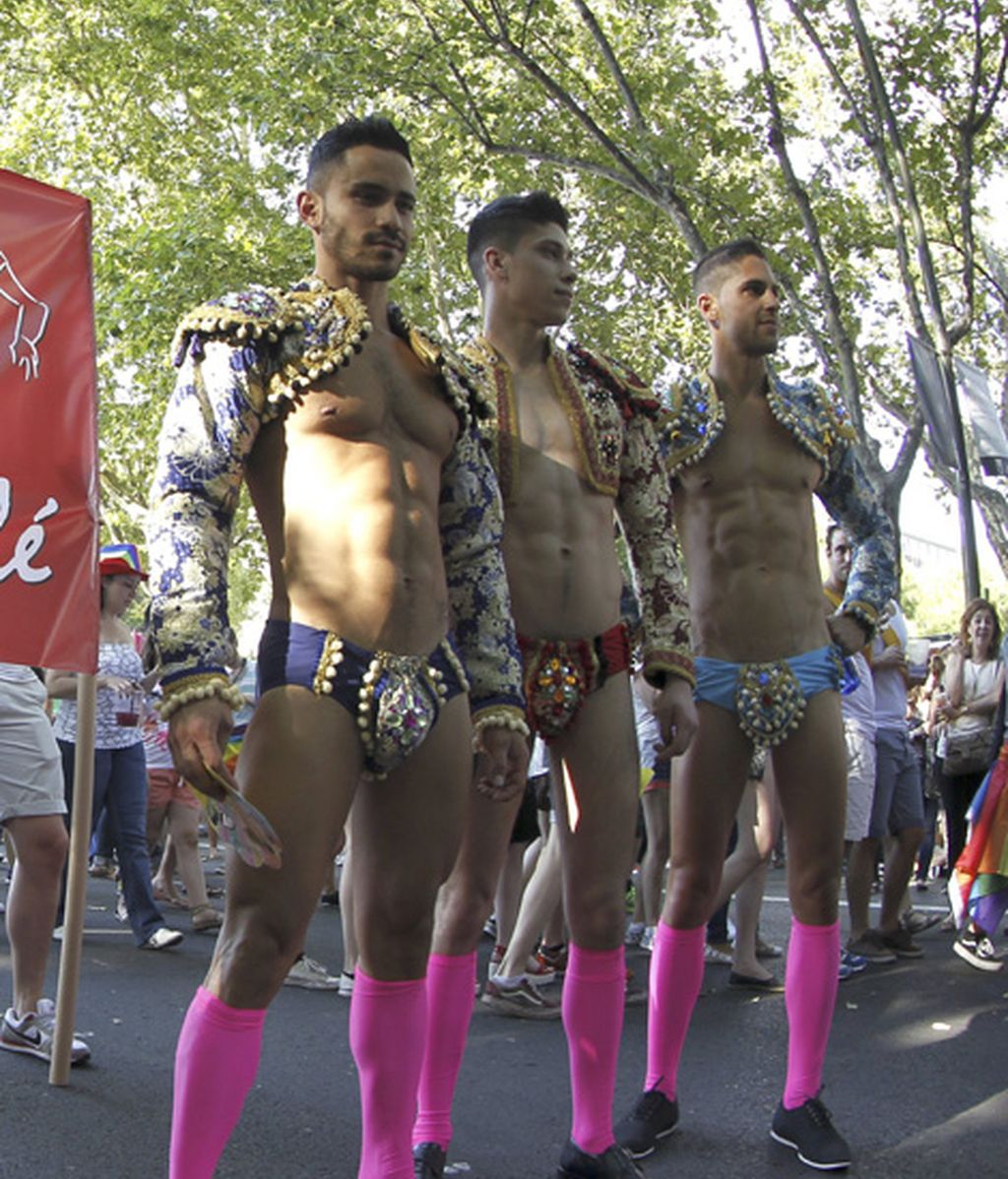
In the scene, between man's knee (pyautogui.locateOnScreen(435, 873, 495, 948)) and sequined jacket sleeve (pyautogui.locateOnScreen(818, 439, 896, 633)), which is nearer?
man's knee (pyautogui.locateOnScreen(435, 873, 495, 948))

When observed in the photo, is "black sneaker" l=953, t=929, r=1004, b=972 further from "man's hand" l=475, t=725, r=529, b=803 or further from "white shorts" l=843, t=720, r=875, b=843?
"man's hand" l=475, t=725, r=529, b=803

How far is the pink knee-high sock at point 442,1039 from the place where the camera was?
3625mm

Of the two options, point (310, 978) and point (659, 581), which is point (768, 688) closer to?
point (659, 581)

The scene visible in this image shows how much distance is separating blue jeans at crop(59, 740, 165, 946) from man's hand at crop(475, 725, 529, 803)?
439 cm

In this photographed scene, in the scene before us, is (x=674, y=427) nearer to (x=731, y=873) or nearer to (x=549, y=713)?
(x=549, y=713)

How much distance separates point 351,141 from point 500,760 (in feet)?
4.34

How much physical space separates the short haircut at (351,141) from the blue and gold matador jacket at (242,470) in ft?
0.79

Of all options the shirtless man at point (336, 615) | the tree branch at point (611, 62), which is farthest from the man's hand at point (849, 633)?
the tree branch at point (611, 62)

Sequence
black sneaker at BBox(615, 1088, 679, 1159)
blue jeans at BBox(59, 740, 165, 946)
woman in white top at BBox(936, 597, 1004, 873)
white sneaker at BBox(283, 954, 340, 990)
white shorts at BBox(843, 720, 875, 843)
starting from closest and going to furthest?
black sneaker at BBox(615, 1088, 679, 1159), white sneaker at BBox(283, 954, 340, 990), white shorts at BBox(843, 720, 875, 843), blue jeans at BBox(59, 740, 165, 946), woman in white top at BBox(936, 597, 1004, 873)

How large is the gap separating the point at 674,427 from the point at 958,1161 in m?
2.02

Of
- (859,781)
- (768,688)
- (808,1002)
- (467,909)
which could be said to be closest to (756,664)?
(768,688)

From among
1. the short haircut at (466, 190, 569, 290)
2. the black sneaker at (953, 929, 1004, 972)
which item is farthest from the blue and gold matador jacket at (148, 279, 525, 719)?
the black sneaker at (953, 929, 1004, 972)

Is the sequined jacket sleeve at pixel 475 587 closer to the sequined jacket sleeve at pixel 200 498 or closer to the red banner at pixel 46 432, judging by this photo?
the sequined jacket sleeve at pixel 200 498

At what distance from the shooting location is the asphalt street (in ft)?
12.6
